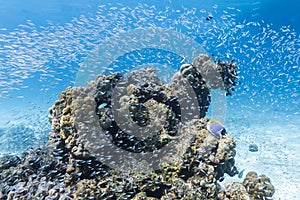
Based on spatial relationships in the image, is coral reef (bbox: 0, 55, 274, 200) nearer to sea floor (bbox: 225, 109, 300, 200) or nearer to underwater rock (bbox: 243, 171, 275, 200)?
underwater rock (bbox: 243, 171, 275, 200)

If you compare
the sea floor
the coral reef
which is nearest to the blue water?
the sea floor

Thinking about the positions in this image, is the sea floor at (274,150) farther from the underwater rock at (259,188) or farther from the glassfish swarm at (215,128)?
the glassfish swarm at (215,128)

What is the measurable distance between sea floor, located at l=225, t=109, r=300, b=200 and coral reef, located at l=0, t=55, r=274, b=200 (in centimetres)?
470

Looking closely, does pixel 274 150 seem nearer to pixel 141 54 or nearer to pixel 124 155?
pixel 141 54

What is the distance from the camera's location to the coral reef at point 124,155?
14.6 ft

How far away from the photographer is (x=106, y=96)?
5488mm

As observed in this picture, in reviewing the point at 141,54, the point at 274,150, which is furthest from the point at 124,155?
the point at 274,150

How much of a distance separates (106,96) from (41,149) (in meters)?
1.86

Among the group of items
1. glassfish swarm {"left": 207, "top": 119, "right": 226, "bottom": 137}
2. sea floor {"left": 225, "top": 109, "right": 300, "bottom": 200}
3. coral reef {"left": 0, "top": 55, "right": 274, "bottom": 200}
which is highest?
sea floor {"left": 225, "top": 109, "right": 300, "bottom": 200}

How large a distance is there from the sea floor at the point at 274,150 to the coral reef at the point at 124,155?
15.4 feet

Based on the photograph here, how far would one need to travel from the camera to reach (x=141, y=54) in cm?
1360

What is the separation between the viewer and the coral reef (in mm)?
4438

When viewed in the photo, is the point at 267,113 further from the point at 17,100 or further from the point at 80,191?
the point at 17,100

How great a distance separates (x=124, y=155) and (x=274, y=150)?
1177cm
